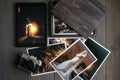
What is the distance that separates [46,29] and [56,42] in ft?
0.41

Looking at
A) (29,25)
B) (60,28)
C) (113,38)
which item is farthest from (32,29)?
(113,38)

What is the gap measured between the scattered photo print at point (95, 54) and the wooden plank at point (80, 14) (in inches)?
3.2

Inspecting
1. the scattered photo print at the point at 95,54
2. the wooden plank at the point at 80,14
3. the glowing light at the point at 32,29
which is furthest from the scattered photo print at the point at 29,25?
the scattered photo print at the point at 95,54

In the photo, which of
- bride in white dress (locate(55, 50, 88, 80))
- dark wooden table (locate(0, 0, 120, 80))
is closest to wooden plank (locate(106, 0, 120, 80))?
dark wooden table (locate(0, 0, 120, 80))

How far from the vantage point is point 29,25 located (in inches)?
73.9

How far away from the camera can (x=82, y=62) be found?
1.89m

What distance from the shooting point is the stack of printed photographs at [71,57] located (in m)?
1.88

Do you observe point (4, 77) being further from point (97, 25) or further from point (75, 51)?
point (97, 25)

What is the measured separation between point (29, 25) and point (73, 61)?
1.42ft

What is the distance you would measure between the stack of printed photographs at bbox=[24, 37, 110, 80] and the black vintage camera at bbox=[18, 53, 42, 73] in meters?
0.04

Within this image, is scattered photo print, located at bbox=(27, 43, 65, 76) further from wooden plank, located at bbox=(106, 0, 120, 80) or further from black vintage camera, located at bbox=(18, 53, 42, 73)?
wooden plank, located at bbox=(106, 0, 120, 80)

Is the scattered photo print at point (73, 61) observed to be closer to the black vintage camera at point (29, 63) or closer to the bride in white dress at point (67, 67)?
the bride in white dress at point (67, 67)

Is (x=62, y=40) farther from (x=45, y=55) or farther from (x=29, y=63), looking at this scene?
(x=29, y=63)

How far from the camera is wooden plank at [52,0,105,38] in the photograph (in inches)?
73.7
